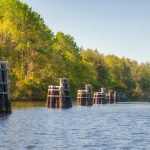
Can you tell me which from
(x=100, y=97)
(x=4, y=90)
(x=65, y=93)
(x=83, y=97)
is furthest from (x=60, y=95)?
(x=100, y=97)

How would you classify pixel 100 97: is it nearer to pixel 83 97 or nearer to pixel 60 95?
pixel 83 97

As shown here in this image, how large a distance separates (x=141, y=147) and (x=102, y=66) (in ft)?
504

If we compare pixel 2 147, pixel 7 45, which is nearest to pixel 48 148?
pixel 2 147

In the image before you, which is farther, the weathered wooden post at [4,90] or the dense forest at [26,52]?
the dense forest at [26,52]

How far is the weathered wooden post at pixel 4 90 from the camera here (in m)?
57.1

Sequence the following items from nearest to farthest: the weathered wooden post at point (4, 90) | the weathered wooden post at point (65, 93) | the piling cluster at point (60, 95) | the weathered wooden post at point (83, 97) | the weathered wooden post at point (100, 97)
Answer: the weathered wooden post at point (4, 90) → the piling cluster at point (60, 95) → the weathered wooden post at point (65, 93) → the weathered wooden post at point (83, 97) → the weathered wooden post at point (100, 97)

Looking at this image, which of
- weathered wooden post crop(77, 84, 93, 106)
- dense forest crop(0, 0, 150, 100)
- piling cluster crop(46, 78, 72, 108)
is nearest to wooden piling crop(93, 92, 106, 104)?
dense forest crop(0, 0, 150, 100)

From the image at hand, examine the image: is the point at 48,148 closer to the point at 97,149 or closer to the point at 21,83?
the point at 97,149

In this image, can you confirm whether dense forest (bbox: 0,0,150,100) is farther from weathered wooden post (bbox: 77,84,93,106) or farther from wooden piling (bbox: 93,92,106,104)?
weathered wooden post (bbox: 77,84,93,106)

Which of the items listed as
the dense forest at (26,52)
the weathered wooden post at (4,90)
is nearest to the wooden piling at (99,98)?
the dense forest at (26,52)

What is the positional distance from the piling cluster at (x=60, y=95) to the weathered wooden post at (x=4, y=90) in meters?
20.7

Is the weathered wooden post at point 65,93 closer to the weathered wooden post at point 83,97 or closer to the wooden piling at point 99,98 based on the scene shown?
the weathered wooden post at point 83,97

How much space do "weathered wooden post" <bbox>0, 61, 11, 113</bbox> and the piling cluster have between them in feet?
67.9

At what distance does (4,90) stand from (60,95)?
863 inches
